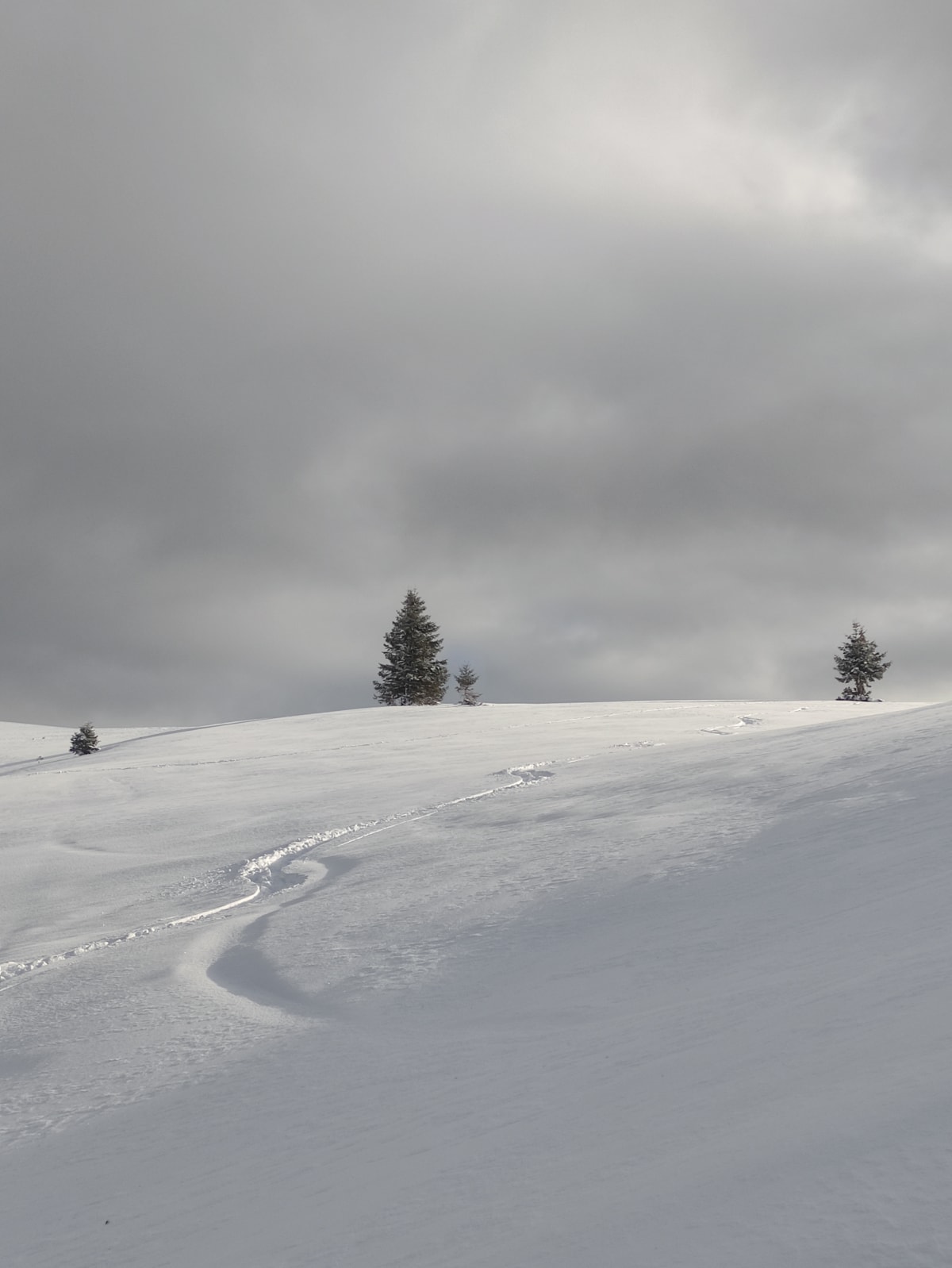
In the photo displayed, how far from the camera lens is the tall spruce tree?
60188mm

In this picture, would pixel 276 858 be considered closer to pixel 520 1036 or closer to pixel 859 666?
pixel 520 1036

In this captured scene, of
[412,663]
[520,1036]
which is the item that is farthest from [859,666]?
[520,1036]

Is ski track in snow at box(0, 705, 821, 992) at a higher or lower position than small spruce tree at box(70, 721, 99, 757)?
lower

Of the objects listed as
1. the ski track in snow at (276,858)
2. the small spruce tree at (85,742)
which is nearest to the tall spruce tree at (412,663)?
the small spruce tree at (85,742)

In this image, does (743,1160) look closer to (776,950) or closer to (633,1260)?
(633,1260)

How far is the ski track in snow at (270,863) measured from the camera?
23.7ft

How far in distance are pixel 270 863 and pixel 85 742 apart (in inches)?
1245

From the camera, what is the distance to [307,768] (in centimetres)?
1803

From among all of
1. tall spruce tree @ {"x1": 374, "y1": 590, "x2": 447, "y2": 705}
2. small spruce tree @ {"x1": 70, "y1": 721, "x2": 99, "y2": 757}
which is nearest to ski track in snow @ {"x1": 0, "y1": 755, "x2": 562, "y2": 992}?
small spruce tree @ {"x1": 70, "y1": 721, "x2": 99, "y2": 757}

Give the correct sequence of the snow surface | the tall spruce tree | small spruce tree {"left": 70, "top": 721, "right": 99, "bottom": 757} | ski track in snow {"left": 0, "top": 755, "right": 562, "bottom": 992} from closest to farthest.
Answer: the snow surface
ski track in snow {"left": 0, "top": 755, "right": 562, "bottom": 992}
small spruce tree {"left": 70, "top": 721, "right": 99, "bottom": 757}
the tall spruce tree

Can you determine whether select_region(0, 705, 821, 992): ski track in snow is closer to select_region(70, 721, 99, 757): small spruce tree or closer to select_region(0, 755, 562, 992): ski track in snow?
select_region(0, 755, 562, 992): ski track in snow

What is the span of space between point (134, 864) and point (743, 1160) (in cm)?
961

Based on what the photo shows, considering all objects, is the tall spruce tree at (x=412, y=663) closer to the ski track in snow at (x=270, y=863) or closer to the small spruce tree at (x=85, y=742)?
the small spruce tree at (x=85, y=742)

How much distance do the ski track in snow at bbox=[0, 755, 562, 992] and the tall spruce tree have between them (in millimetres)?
44894
